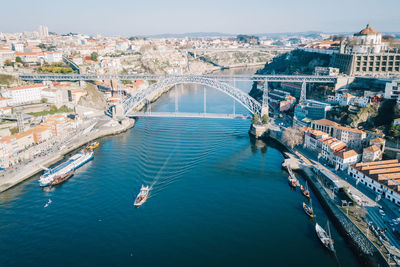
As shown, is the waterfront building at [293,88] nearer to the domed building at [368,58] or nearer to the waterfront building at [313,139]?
the domed building at [368,58]

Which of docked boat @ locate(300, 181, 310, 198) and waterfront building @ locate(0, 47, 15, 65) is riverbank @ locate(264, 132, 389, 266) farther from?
waterfront building @ locate(0, 47, 15, 65)

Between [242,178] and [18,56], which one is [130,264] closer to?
[242,178]

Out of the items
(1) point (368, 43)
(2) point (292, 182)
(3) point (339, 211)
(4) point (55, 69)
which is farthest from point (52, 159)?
(1) point (368, 43)

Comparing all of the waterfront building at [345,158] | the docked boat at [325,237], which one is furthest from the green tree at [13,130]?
the waterfront building at [345,158]

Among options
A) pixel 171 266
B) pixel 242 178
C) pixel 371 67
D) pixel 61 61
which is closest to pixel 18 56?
pixel 61 61

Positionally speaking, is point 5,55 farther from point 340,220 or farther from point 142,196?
point 340,220
